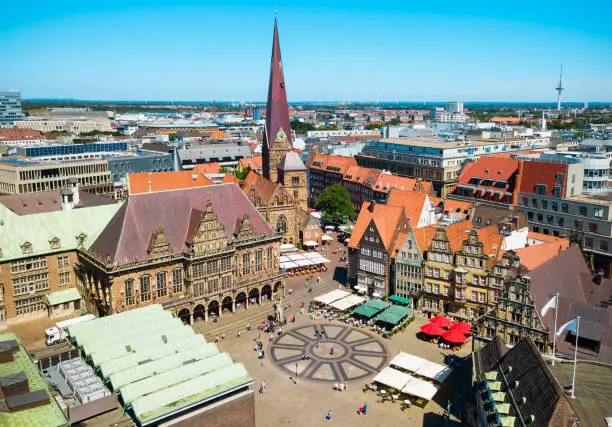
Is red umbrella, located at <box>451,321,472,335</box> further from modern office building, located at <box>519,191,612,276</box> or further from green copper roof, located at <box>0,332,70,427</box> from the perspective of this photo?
green copper roof, located at <box>0,332,70,427</box>

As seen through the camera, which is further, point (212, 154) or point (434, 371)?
point (212, 154)

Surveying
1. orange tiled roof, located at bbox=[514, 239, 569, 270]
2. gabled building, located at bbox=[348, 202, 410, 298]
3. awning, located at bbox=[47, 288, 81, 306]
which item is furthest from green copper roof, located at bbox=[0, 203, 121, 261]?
orange tiled roof, located at bbox=[514, 239, 569, 270]

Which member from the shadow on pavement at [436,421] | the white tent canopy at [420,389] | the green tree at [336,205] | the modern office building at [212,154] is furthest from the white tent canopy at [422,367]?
the modern office building at [212,154]

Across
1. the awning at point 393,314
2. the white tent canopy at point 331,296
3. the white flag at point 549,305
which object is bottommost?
the white tent canopy at point 331,296

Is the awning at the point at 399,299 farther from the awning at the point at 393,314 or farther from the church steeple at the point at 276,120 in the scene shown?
the church steeple at the point at 276,120

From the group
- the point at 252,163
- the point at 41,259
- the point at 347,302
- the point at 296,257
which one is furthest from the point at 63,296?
Result: the point at 252,163

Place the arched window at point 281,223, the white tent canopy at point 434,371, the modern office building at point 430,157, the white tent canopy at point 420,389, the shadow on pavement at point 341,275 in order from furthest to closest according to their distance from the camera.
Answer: the modern office building at point 430,157 < the arched window at point 281,223 < the shadow on pavement at point 341,275 < the white tent canopy at point 434,371 < the white tent canopy at point 420,389

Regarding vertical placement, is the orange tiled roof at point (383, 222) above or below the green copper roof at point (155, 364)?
above

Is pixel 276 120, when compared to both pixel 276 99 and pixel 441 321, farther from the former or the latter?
pixel 441 321
